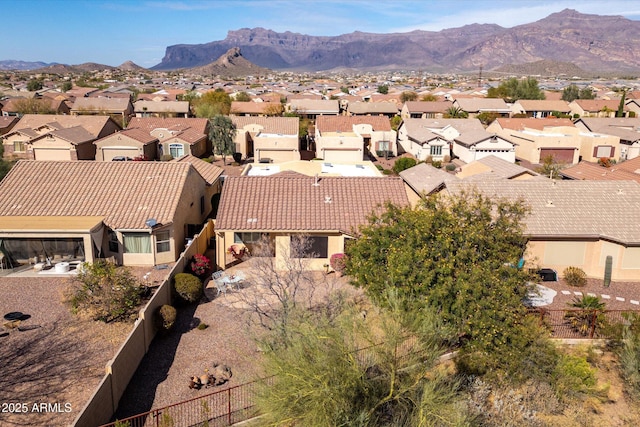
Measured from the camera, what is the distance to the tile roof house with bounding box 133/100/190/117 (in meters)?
81.6

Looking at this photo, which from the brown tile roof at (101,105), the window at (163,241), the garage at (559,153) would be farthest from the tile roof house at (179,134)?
the garage at (559,153)

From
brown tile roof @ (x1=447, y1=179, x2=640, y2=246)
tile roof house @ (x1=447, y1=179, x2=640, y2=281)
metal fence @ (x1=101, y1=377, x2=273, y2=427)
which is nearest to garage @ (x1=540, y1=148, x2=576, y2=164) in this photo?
brown tile roof @ (x1=447, y1=179, x2=640, y2=246)

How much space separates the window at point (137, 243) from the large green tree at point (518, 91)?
9664cm

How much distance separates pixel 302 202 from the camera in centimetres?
2727

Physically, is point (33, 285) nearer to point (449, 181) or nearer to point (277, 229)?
point (277, 229)

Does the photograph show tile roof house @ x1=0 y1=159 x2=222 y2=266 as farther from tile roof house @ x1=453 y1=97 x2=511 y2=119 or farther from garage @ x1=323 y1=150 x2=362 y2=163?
tile roof house @ x1=453 y1=97 x2=511 y2=119

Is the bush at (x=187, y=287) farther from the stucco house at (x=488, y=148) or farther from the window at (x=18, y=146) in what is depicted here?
the window at (x=18, y=146)

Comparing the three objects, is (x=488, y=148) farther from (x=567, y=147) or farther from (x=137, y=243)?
(x=137, y=243)

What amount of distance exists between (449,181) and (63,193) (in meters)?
21.8

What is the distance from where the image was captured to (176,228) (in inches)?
1037

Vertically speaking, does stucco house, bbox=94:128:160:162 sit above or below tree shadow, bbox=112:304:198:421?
above

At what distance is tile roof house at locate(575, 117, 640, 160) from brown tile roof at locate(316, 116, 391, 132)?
26.7 meters

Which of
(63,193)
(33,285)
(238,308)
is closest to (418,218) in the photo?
(238,308)

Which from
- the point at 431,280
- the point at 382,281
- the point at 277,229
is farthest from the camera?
the point at 277,229
